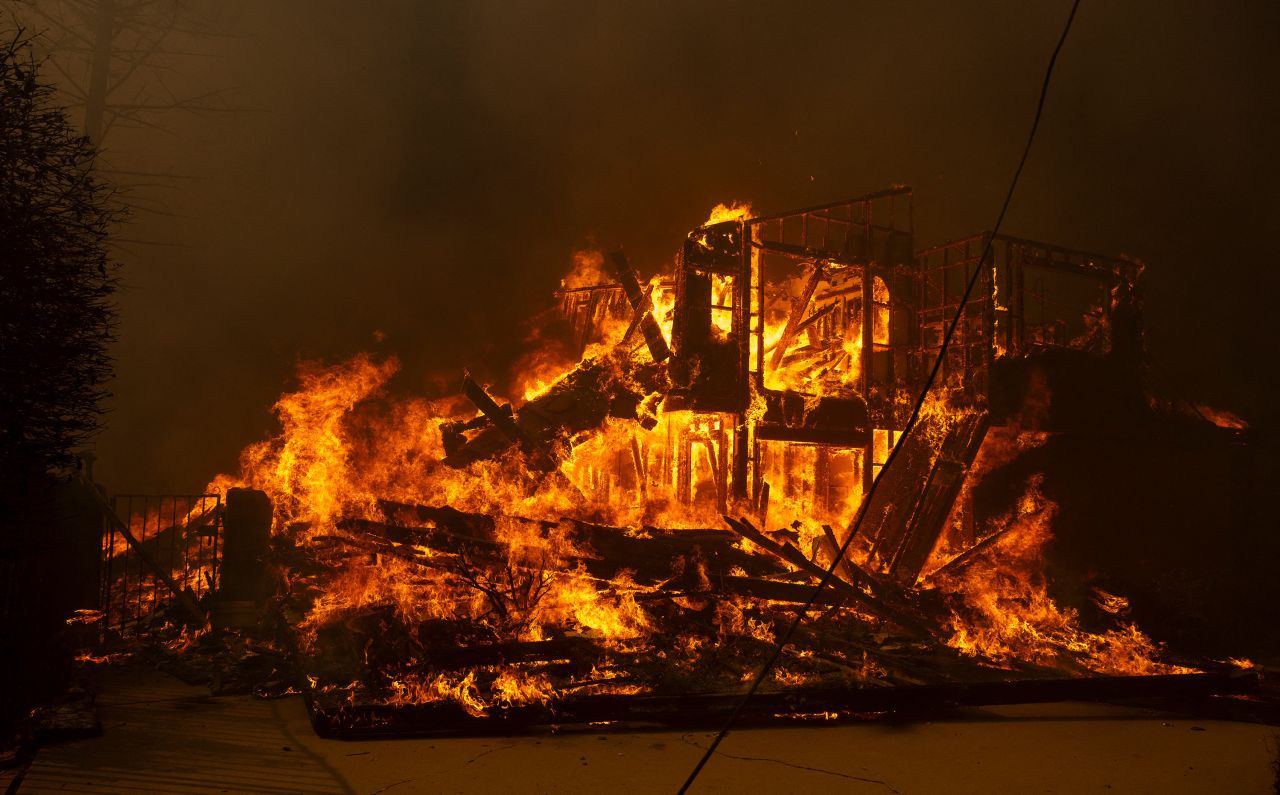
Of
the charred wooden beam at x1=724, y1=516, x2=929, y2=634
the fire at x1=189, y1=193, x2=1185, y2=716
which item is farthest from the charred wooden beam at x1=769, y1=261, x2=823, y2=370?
the charred wooden beam at x1=724, y1=516, x2=929, y2=634

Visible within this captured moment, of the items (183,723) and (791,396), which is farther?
(791,396)

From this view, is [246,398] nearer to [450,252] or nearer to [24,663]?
[450,252]

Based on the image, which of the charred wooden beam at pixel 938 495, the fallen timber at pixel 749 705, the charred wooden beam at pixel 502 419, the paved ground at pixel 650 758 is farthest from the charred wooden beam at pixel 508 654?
the charred wooden beam at pixel 938 495

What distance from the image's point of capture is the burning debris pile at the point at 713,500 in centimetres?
805

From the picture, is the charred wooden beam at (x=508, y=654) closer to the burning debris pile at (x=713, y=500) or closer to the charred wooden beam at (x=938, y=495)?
the burning debris pile at (x=713, y=500)

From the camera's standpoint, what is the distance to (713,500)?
16438 millimetres

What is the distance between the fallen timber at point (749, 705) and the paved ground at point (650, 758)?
19 cm

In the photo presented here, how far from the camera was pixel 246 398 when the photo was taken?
21797 millimetres

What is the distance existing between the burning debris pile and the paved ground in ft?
1.53

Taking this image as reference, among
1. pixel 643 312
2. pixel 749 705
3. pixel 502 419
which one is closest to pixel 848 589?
pixel 749 705

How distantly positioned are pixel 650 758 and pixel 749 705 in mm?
1371

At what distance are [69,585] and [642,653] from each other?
6417 mm

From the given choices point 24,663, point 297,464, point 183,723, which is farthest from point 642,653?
point 297,464

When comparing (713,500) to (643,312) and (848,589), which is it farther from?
(848,589)
